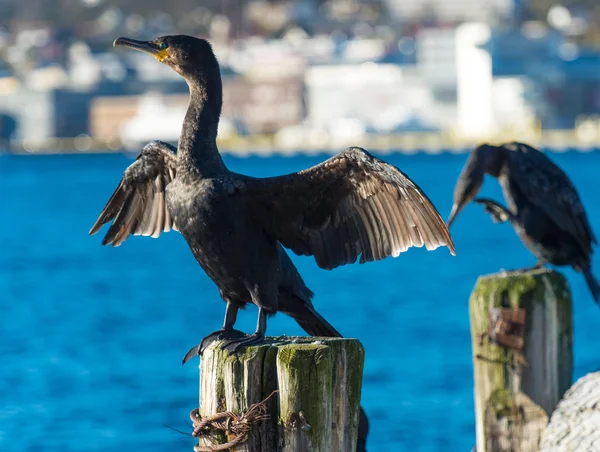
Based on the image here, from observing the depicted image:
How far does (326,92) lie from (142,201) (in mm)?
91629

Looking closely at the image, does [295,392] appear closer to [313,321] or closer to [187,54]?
[313,321]

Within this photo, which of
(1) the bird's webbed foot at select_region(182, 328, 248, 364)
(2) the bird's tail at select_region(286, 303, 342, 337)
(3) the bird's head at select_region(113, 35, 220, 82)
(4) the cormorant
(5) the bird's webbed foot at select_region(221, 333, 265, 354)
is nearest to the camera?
(5) the bird's webbed foot at select_region(221, 333, 265, 354)

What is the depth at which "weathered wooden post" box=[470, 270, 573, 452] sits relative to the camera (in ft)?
20.8

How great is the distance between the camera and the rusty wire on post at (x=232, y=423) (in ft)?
14.3

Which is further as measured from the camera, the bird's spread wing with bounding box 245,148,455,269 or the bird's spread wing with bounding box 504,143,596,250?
the bird's spread wing with bounding box 504,143,596,250

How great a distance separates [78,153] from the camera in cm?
9362

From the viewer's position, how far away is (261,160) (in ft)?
253

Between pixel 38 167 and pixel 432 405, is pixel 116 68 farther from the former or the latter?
pixel 432 405

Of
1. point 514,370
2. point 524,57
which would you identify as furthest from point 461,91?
point 514,370

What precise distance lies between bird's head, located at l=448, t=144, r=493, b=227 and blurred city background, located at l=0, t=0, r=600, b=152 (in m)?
68.8

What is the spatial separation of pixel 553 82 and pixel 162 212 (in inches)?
3519


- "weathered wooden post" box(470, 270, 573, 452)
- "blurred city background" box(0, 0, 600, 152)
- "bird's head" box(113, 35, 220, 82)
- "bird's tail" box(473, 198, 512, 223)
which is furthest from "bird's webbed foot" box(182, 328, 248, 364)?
"blurred city background" box(0, 0, 600, 152)

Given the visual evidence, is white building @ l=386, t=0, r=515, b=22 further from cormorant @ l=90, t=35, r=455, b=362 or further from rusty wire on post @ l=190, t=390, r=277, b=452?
rusty wire on post @ l=190, t=390, r=277, b=452

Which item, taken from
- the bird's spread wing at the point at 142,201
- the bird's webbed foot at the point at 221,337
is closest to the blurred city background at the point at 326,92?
the bird's spread wing at the point at 142,201
